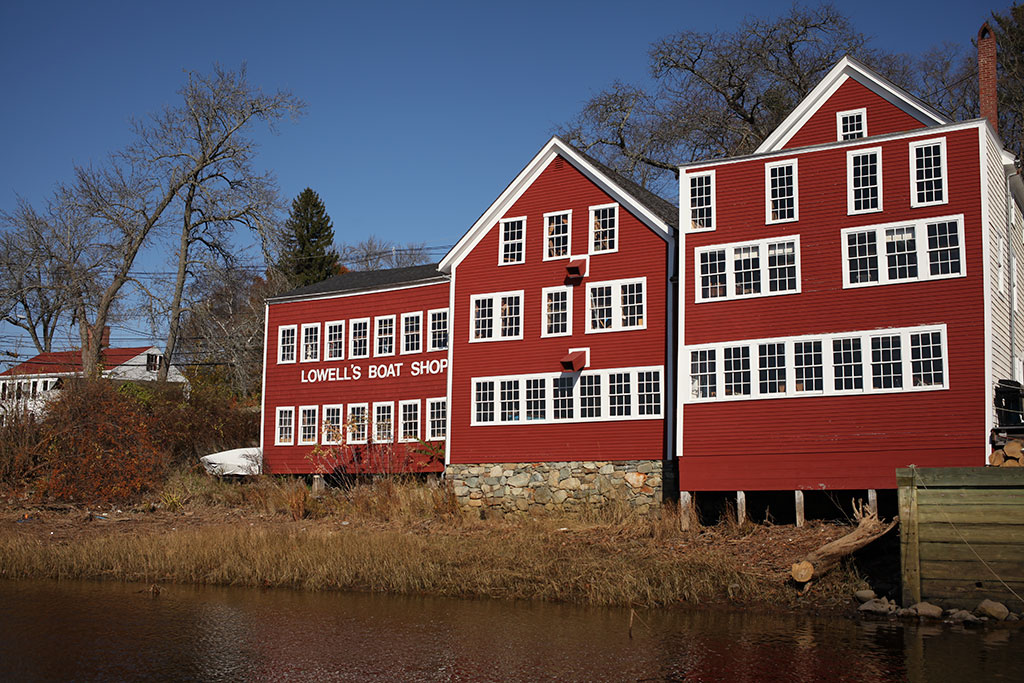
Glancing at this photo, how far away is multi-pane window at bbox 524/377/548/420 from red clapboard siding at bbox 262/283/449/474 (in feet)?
14.7

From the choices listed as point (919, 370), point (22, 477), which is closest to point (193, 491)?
point (22, 477)

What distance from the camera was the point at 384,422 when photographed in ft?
123

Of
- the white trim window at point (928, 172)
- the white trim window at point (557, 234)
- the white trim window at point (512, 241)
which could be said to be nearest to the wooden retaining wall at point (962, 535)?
the white trim window at point (928, 172)

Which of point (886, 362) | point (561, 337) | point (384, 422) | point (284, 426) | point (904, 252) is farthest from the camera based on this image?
point (284, 426)

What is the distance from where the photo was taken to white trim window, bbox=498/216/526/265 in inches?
1342

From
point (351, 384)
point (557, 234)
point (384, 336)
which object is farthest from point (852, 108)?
point (351, 384)

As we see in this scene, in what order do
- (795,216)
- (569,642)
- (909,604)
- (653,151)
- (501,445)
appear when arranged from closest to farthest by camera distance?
(569,642) → (909,604) → (795,216) → (501,445) → (653,151)

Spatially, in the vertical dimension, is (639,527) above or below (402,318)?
below

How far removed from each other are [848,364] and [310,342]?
2133 centimetres

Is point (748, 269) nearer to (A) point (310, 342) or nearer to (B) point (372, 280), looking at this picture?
(B) point (372, 280)

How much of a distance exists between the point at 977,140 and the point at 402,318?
2009 centimetres

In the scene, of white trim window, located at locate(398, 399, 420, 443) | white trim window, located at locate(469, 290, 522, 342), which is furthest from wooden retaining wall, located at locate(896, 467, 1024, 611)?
white trim window, located at locate(398, 399, 420, 443)

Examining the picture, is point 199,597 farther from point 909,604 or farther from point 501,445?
point 909,604

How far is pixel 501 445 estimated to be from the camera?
33.2 metres
